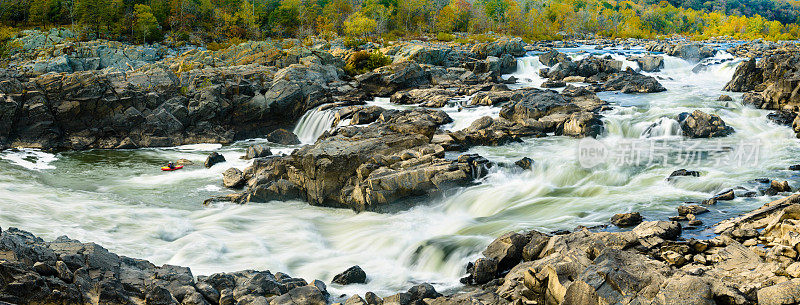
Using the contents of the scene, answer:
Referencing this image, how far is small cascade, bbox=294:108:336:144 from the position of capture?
35.3 m

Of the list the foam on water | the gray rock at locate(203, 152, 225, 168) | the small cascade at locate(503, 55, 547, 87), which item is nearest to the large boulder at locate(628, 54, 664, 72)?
the small cascade at locate(503, 55, 547, 87)

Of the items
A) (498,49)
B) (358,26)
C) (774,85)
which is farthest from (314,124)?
(358,26)

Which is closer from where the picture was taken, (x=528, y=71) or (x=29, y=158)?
(x=29, y=158)

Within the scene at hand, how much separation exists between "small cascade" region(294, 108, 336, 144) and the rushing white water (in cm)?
635

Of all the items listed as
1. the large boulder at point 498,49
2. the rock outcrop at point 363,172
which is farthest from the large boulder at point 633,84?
the rock outcrop at point 363,172

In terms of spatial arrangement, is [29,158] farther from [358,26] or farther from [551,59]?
[358,26]

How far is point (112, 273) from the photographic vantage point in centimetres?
1277

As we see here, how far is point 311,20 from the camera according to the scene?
85.9 meters

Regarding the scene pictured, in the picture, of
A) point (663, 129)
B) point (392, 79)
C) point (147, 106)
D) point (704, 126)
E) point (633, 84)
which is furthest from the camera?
point (392, 79)

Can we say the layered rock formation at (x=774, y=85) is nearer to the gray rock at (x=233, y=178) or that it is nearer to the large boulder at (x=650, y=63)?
the large boulder at (x=650, y=63)

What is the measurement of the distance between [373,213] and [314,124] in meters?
15.7

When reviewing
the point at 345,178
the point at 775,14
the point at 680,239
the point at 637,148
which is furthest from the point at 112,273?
the point at 775,14

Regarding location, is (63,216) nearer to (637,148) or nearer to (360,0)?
(637,148)

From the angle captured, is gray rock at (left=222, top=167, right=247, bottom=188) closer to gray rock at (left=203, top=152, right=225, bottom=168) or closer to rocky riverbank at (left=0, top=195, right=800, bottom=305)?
gray rock at (left=203, top=152, right=225, bottom=168)
